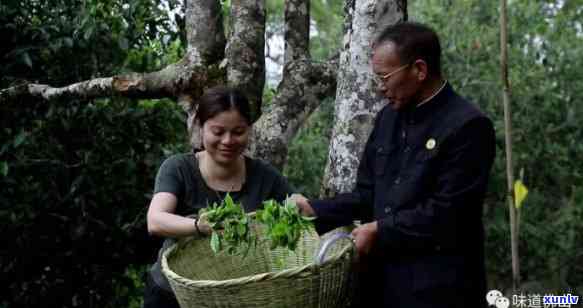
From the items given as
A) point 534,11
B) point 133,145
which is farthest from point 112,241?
point 534,11

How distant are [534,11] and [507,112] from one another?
4895 millimetres

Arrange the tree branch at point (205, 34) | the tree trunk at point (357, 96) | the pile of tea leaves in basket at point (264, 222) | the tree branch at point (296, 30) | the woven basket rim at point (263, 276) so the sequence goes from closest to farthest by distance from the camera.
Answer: the woven basket rim at point (263, 276)
the pile of tea leaves in basket at point (264, 222)
the tree trunk at point (357, 96)
the tree branch at point (205, 34)
the tree branch at point (296, 30)

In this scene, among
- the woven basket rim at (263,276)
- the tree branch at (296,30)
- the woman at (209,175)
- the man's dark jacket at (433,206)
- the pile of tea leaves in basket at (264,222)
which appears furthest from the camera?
the tree branch at (296,30)

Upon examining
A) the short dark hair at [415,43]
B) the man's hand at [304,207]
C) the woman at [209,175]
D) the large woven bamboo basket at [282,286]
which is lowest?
the large woven bamboo basket at [282,286]

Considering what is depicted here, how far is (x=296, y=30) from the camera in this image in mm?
4258

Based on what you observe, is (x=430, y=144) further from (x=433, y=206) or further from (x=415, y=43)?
(x=415, y=43)

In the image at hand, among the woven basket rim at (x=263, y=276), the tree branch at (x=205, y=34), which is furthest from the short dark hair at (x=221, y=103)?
the tree branch at (x=205, y=34)

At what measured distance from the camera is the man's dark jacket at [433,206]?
2.55m

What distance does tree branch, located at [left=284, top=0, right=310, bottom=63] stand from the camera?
4.23m

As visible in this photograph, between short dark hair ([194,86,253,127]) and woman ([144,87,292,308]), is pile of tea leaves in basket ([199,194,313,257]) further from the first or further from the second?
short dark hair ([194,86,253,127])

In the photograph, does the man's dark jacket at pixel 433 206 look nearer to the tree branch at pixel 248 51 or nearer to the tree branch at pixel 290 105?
the tree branch at pixel 290 105

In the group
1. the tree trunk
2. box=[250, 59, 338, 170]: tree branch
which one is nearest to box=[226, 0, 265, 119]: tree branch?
box=[250, 59, 338, 170]: tree branch

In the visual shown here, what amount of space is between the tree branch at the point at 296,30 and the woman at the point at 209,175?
126 centimetres

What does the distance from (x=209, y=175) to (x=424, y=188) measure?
774mm
